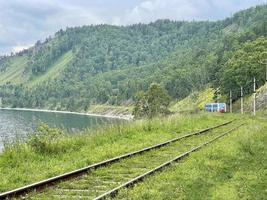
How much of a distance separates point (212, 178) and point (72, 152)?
732 centimetres

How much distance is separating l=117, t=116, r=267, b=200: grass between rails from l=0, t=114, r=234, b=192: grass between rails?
10.9 ft

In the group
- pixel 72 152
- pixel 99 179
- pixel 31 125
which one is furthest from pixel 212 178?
pixel 31 125

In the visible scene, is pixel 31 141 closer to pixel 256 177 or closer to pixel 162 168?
pixel 162 168

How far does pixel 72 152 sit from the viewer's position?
19562mm

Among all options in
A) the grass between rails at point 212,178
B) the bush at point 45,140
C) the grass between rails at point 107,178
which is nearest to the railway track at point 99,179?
the grass between rails at point 107,178

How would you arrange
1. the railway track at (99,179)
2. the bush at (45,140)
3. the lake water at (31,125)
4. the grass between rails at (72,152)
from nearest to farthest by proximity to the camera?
the railway track at (99,179)
the grass between rails at (72,152)
the bush at (45,140)
the lake water at (31,125)

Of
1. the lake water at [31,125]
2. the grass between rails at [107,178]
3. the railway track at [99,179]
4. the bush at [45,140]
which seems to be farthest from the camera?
the lake water at [31,125]

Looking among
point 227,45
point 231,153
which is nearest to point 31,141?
point 231,153

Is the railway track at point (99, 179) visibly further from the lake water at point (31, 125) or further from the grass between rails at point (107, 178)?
the lake water at point (31, 125)

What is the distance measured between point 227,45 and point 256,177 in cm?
17342

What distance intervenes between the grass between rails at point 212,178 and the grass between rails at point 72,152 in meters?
3.33

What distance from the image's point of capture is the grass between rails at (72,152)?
14316 mm

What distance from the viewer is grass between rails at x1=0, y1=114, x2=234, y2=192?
1432 centimetres

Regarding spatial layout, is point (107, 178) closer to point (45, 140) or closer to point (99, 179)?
point (99, 179)
